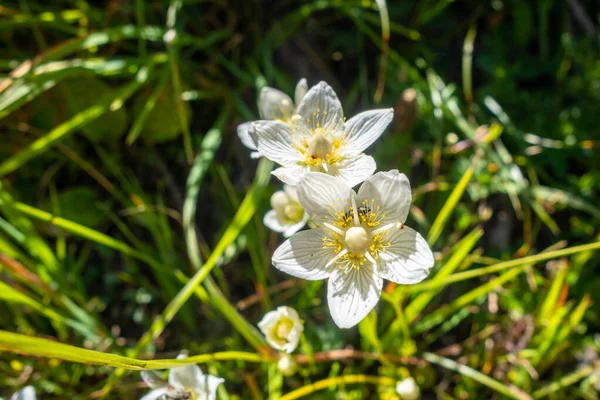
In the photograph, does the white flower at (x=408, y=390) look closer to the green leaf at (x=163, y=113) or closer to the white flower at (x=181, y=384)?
the white flower at (x=181, y=384)

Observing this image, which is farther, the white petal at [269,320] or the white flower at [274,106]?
the white flower at [274,106]

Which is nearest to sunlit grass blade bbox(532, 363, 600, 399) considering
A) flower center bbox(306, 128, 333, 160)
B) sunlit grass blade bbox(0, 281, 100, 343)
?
flower center bbox(306, 128, 333, 160)

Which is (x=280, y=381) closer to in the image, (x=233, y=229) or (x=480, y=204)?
(x=233, y=229)

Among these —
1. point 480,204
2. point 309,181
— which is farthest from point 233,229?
point 480,204

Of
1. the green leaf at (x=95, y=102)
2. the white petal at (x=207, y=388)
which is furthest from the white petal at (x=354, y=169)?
the green leaf at (x=95, y=102)

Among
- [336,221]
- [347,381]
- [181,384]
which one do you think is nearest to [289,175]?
[336,221]

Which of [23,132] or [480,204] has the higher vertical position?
[23,132]

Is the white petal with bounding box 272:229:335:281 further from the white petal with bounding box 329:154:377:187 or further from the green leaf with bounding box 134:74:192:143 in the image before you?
the green leaf with bounding box 134:74:192:143
